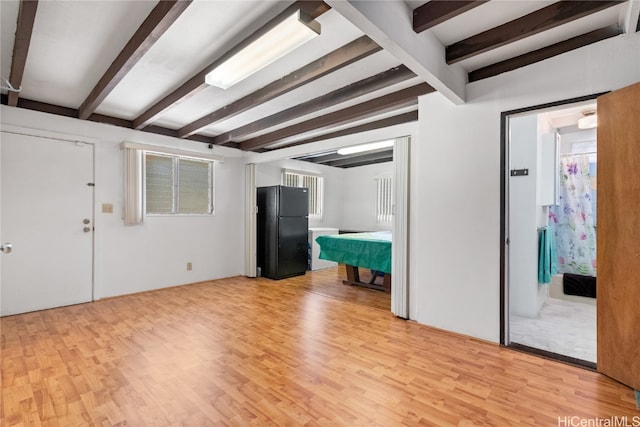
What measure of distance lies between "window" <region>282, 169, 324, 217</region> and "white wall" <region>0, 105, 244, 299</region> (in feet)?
4.71

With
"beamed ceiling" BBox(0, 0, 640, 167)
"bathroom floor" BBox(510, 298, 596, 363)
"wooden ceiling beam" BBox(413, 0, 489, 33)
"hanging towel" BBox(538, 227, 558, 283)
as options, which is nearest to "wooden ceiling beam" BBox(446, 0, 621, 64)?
"beamed ceiling" BBox(0, 0, 640, 167)

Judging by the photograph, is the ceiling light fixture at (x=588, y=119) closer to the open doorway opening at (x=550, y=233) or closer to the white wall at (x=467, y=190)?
the open doorway opening at (x=550, y=233)

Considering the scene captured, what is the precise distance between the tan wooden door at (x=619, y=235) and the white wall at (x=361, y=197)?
15.5 feet

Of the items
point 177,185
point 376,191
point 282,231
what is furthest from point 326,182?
point 177,185

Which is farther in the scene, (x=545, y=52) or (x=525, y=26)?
(x=545, y=52)

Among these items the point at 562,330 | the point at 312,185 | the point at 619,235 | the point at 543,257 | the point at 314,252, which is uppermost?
the point at 312,185

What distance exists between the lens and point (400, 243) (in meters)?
3.38

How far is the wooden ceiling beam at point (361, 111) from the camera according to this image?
3.04 metres

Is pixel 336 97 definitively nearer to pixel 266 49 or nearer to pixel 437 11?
pixel 266 49

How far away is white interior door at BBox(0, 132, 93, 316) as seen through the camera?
3377 mm

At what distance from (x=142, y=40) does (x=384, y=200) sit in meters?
5.64

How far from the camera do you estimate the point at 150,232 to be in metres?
4.47

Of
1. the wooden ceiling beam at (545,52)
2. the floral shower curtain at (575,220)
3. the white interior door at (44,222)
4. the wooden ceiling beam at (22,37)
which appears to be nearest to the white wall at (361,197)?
the floral shower curtain at (575,220)

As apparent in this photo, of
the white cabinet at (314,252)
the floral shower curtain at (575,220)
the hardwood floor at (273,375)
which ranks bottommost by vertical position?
the hardwood floor at (273,375)
